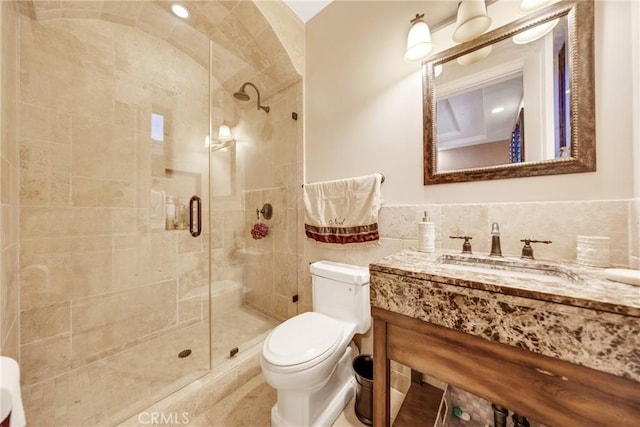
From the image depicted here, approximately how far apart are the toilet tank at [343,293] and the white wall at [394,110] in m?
0.52

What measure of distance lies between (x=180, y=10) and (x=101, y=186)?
1351 mm

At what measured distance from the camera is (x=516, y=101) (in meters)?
1.04

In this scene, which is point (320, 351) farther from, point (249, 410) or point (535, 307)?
point (535, 307)

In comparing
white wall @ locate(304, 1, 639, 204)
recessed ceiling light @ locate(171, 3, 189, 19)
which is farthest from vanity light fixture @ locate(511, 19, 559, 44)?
recessed ceiling light @ locate(171, 3, 189, 19)

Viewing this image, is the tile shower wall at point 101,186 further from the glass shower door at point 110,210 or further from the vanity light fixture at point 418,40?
the vanity light fixture at point 418,40

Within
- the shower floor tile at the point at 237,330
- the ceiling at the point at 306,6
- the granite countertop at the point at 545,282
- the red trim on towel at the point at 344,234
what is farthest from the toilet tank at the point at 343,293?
the ceiling at the point at 306,6

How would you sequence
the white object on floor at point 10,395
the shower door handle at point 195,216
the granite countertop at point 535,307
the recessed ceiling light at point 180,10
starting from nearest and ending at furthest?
1. the white object on floor at point 10,395
2. the granite countertop at point 535,307
3. the recessed ceiling light at point 180,10
4. the shower door handle at point 195,216

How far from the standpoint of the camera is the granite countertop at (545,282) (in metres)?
0.50

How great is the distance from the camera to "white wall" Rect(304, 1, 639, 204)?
836 millimetres

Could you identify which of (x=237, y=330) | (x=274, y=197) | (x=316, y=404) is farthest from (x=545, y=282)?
(x=237, y=330)

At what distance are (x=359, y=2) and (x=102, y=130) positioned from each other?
198cm

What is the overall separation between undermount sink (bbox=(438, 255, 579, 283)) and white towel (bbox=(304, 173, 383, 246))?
477mm

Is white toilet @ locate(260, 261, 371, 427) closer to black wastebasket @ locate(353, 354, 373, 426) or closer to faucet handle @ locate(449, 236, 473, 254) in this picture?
black wastebasket @ locate(353, 354, 373, 426)

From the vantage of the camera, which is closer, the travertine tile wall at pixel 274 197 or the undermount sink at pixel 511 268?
the undermount sink at pixel 511 268
